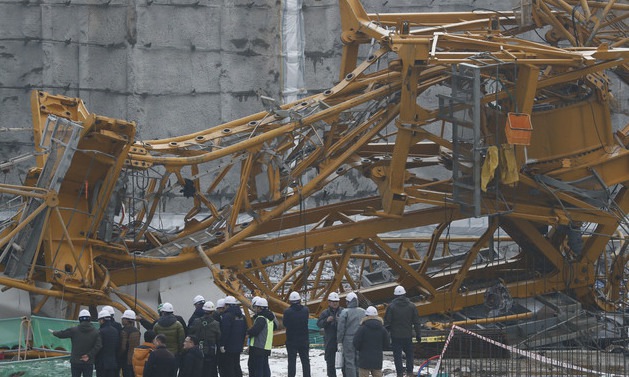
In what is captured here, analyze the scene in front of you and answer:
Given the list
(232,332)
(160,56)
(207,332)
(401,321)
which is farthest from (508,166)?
(160,56)

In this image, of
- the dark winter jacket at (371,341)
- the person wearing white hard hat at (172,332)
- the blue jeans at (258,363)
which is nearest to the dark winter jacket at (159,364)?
the person wearing white hard hat at (172,332)

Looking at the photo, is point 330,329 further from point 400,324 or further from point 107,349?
point 107,349

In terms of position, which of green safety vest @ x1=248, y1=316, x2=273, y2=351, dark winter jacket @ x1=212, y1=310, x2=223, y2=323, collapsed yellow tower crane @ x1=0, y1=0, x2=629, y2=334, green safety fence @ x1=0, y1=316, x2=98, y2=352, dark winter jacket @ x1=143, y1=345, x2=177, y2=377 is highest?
collapsed yellow tower crane @ x1=0, y1=0, x2=629, y2=334

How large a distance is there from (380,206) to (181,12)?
1344cm

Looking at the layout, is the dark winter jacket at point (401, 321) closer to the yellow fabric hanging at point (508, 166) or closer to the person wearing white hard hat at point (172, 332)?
the person wearing white hard hat at point (172, 332)

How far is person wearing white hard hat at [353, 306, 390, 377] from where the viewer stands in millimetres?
17109

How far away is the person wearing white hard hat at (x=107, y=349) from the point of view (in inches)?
676

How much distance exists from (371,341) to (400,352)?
1534 millimetres

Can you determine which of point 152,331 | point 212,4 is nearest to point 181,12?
point 212,4

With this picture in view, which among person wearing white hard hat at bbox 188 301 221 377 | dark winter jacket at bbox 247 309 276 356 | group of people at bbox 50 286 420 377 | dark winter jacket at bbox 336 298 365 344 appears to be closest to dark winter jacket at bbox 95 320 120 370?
group of people at bbox 50 286 420 377

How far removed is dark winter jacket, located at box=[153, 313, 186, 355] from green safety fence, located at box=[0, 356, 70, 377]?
7.01ft

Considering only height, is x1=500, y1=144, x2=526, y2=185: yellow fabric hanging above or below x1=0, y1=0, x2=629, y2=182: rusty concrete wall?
below

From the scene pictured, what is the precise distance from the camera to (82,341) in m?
17.0

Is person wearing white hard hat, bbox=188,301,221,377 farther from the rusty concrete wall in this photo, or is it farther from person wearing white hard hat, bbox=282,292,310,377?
the rusty concrete wall
